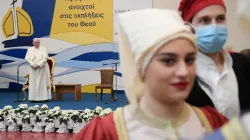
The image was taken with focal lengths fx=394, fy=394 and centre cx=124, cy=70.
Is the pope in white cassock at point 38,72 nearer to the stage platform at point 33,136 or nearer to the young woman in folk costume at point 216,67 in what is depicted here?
the stage platform at point 33,136

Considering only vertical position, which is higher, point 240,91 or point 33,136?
point 240,91

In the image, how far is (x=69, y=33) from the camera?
10.7 metres

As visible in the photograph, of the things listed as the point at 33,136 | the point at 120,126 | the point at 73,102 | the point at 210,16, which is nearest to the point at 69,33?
the point at 73,102

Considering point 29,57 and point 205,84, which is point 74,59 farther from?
point 205,84

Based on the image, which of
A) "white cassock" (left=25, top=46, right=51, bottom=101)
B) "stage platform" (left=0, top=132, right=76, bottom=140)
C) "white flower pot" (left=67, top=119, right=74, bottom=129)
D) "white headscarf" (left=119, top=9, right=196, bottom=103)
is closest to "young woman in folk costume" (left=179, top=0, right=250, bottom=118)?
"white headscarf" (left=119, top=9, right=196, bottom=103)

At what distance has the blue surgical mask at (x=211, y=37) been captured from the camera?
5.38 ft

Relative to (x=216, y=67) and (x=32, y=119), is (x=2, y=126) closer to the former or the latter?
(x=32, y=119)

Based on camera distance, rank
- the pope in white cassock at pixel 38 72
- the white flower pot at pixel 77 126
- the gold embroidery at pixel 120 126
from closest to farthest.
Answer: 1. the gold embroidery at pixel 120 126
2. the white flower pot at pixel 77 126
3. the pope in white cassock at pixel 38 72

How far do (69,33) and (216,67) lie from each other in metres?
9.31

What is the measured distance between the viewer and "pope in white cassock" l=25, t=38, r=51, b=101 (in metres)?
8.98

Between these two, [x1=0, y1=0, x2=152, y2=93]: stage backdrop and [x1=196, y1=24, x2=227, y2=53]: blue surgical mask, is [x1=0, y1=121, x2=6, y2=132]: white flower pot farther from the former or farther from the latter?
[x1=196, y1=24, x2=227, y2=53]: blue surgical mask

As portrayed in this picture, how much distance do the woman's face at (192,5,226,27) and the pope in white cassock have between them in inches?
299

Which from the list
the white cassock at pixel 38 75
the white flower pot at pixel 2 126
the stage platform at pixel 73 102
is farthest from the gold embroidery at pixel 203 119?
the white cassock at pixel 38 75

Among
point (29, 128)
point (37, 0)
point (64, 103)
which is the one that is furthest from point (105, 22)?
point (29, 128)
